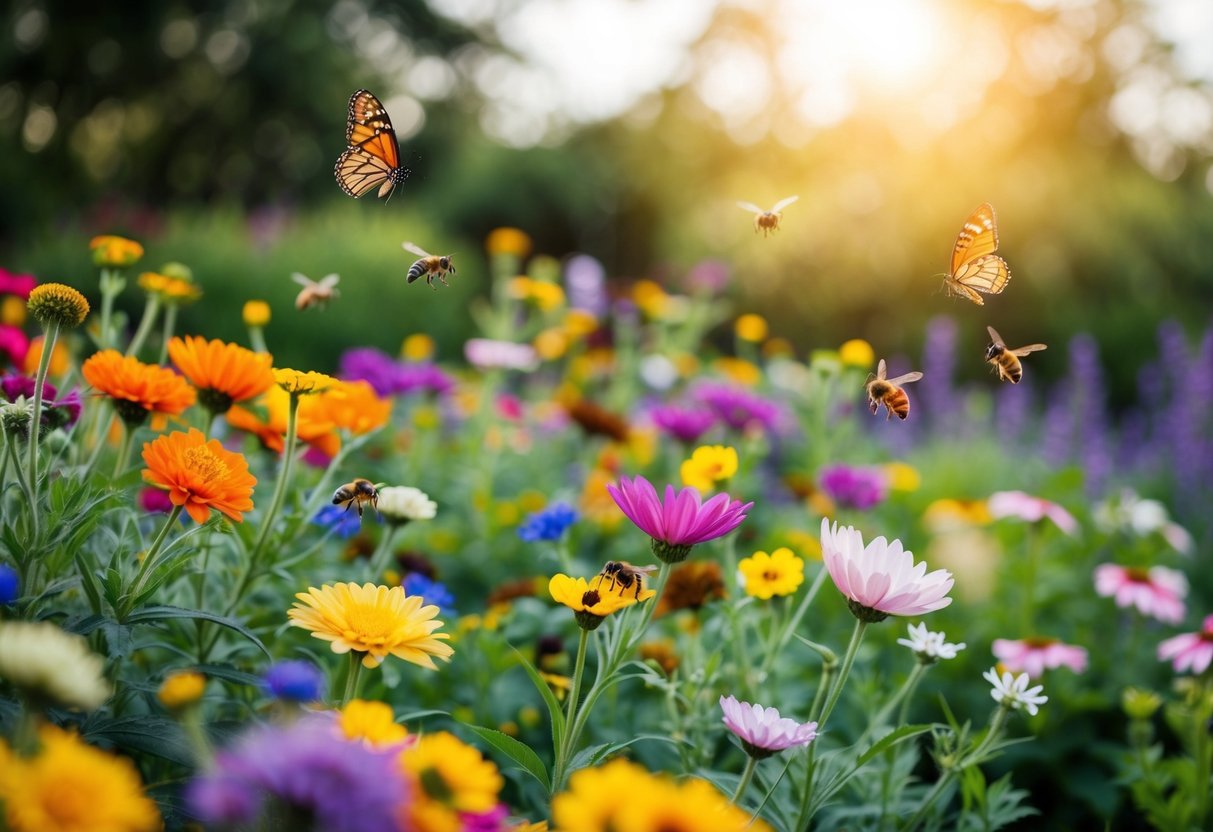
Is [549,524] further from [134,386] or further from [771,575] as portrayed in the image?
[134,386]

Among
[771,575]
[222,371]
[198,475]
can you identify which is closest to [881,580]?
[771,575]

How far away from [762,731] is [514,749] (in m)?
0.30

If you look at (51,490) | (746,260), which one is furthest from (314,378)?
(746,260)

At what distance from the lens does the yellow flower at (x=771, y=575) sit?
155 centimetres

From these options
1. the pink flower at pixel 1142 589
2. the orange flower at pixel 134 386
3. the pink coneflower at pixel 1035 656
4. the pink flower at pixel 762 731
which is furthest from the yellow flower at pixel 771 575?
the pink flower at pixel 1142 589

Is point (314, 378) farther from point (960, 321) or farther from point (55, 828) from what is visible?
point (960, 321)

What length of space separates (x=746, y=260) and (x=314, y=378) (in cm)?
1044

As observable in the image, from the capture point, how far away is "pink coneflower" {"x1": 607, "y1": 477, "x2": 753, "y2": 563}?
1.17 m

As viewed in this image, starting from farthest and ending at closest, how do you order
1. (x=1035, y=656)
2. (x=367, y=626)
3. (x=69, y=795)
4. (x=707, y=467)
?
(x=1035, y=656)
(x=707, y=467)
(x=367, y=626)
(x=69, y=795)

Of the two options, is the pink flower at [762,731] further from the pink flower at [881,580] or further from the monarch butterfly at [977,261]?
the monarch butterfly at [977,261]

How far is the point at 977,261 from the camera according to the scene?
141 centimetres

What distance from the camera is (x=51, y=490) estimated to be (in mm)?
1228

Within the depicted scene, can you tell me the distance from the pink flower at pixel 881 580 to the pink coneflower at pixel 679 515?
125 millimetres

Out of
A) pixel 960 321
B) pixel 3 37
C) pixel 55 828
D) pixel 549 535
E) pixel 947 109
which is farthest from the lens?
pixel 947 109
